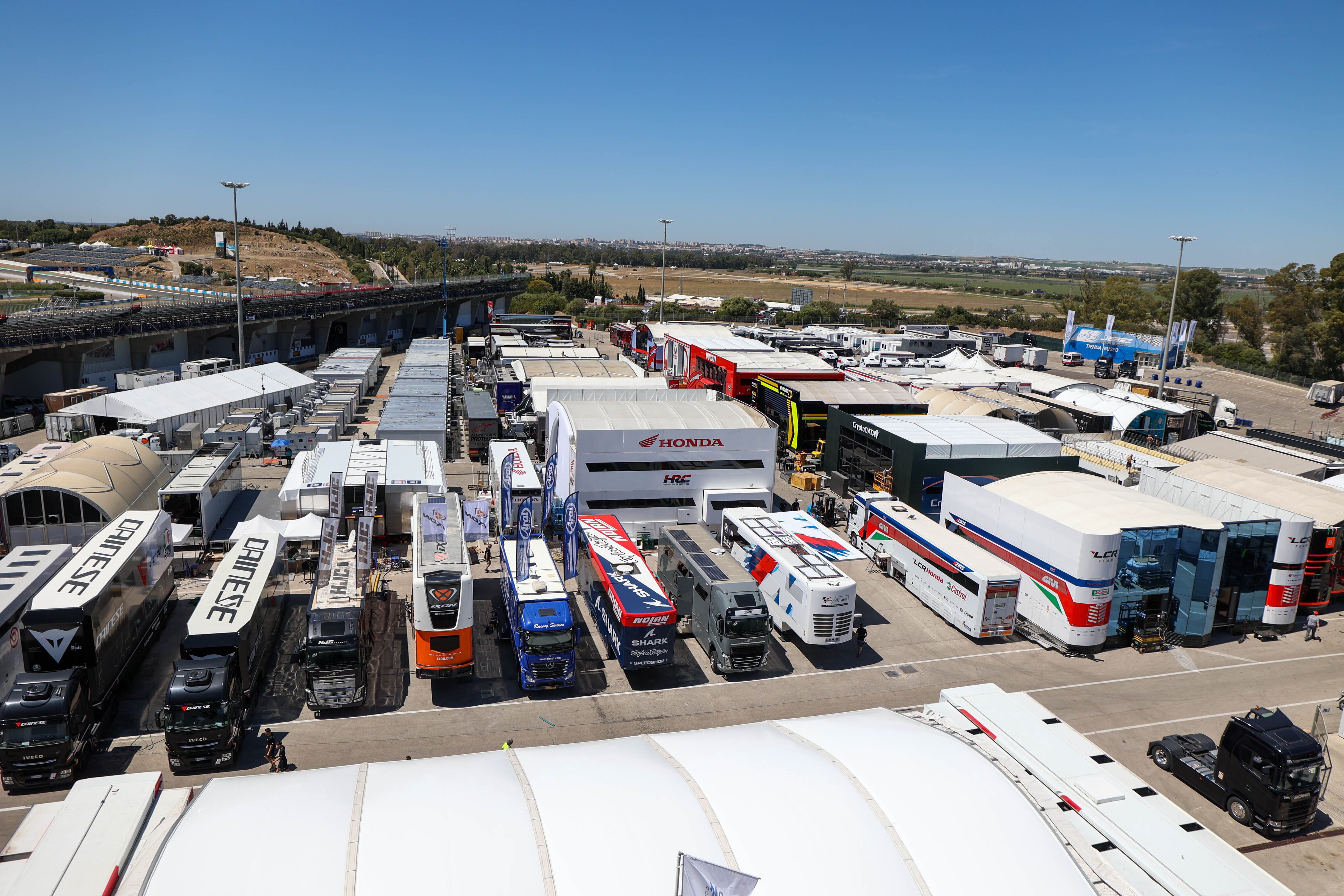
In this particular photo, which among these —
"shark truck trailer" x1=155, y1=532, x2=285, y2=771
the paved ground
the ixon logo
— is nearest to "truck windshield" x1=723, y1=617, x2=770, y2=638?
the paved ground

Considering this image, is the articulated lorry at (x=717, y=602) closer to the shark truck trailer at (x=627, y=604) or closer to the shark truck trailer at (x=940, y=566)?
the shark truck trailer at (x=627, y=604)

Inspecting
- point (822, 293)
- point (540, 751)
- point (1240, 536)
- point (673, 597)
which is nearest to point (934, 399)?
point (1240, 536)

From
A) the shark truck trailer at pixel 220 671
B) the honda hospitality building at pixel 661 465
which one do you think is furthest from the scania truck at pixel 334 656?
the honda hospitality building at pixel 661 465

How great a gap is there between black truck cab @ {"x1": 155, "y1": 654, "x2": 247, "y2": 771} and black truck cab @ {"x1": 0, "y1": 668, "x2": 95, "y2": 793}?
57.9 inches

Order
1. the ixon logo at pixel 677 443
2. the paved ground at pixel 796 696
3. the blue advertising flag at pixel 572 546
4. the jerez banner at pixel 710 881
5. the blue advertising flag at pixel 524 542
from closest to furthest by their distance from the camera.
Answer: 1. the jerez banner at pixel 710 881
2. the paved ground at pixel 796 696
3. the blue advertising flag at pixel 524 542
4. the blue advertising flag at pixel 572 546
5. the ixon logo at pixel 677 443

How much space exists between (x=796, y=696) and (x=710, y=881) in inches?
444

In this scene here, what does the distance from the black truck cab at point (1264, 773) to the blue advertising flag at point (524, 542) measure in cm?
1538

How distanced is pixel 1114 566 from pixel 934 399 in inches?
869

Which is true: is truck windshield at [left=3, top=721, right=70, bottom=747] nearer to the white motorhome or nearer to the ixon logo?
the white motorhome

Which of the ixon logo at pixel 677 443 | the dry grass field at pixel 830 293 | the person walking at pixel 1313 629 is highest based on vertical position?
the dry grass field at pixel 830 293

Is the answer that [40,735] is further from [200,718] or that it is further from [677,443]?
[677,443]

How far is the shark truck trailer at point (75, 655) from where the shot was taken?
1486cm

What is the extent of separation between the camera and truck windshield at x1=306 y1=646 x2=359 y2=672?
17391mm

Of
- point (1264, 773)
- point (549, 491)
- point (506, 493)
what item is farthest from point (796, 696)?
point (549, 491)
